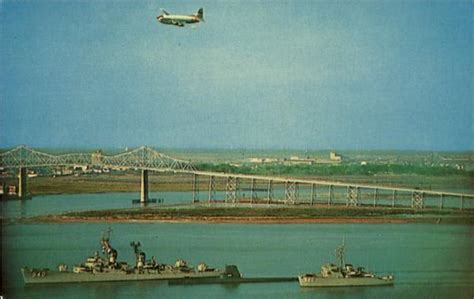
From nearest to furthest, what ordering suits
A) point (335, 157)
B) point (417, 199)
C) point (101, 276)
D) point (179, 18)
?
point (179, 18), point (101, 276), point (335, 157), point (417, 199)

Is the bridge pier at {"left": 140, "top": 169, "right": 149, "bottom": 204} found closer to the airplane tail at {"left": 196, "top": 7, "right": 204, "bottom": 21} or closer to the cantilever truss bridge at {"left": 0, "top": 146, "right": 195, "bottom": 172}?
the cantilever truss bridge at {"left": 0, "top": 146, "right": 195, "bottom": 172}

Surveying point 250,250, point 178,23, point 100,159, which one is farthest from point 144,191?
point 178,23

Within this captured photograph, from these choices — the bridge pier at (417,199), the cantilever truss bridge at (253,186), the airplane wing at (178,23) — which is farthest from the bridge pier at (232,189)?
the bridge pier at (417,199)

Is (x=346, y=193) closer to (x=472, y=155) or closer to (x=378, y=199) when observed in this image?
(x=378, y=199)

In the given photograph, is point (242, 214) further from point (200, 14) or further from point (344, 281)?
point (200, 14)

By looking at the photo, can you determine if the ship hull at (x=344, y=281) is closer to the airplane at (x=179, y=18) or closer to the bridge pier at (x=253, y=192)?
the bridge pier at (x=253, y=192)

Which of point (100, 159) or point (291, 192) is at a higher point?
point (100, 159)
